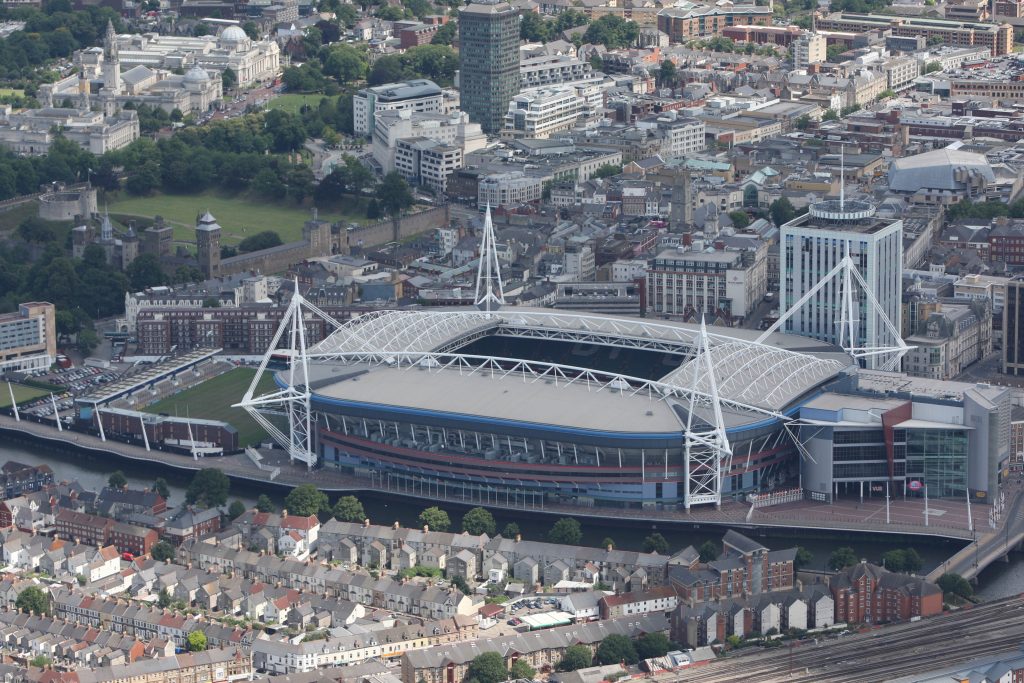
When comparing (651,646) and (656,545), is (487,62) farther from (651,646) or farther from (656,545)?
(651,646)

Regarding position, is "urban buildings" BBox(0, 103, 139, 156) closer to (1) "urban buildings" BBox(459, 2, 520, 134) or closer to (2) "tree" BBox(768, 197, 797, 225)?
(1) "urban buildings" BBox(459, 2, 520, 134)

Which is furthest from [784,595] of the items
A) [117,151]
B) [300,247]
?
[117,151]

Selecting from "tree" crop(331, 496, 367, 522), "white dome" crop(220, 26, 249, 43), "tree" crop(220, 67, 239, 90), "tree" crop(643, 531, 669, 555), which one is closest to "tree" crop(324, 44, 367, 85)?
"tree" crop(220, 67, 239, 90)

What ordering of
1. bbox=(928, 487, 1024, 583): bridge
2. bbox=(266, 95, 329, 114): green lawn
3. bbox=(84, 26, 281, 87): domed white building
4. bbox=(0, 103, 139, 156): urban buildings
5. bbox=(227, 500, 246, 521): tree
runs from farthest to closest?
bbox=(84, 26, 281, 87): domed white building → bbox=(266, 95, 329, 114): green lawn → bbox=(0, 103, 139, 156): urban buildings → bbox=(227, 500, 246, 521): tree → bbox=(928, 487, 1024, 583): bridge

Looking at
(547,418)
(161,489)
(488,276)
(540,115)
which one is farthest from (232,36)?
(547,418)

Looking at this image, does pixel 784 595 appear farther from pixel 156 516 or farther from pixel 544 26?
pixel 544 26

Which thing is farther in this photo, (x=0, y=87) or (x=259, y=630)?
(x=0, y=87)
